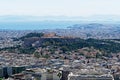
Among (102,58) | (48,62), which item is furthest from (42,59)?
(102,58)

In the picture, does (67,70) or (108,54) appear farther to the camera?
(108,54)

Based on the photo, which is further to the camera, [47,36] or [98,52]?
[47,36]

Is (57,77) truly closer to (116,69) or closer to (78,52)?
(116,69)

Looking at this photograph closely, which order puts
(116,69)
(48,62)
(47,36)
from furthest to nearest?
1. (47,36)
2. (48,62)
3. (116,69)

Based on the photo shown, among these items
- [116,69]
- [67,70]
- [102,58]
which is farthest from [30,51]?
[67,70]

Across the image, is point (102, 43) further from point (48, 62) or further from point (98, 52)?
point (48, 62)

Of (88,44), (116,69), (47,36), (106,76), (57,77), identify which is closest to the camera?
(106,76)

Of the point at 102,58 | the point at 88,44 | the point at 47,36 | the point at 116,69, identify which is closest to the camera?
the point at 116,69

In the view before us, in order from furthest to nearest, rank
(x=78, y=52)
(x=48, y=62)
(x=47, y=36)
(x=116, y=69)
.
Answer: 1. (x=47, y=36)
2. (x=78, y=52)
3. (x=48, y=62)
4. (x=116, y=69)

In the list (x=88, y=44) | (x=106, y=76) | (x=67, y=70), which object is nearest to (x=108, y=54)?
(x=88, y=44)
